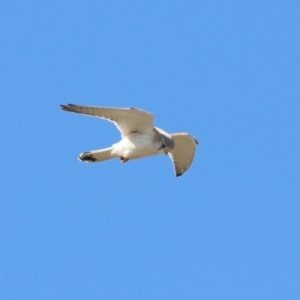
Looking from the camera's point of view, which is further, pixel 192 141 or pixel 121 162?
pixel 192 141

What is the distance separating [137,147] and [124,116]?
24.8 inches

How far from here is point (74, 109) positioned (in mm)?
19422

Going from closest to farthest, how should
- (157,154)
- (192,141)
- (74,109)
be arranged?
(74,109), (157,154), (192,141)

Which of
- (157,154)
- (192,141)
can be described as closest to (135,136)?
(157,154)

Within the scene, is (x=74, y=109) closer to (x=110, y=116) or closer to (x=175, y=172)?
(x=110, y=116)

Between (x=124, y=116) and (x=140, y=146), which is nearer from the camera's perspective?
(x=124, y=116)

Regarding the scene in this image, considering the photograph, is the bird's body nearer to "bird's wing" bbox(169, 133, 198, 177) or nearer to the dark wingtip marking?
the dark wingtip marking

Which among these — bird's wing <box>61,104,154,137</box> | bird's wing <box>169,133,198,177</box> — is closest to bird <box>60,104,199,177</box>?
bird's wing <box>61,104,154,137</box>

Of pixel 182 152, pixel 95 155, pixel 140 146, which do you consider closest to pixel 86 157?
pixel 95 155

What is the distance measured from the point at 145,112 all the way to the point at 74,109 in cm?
148

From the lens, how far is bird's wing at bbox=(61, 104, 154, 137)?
1955cm

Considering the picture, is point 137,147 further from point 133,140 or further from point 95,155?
point 95,155

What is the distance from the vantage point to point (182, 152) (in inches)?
893

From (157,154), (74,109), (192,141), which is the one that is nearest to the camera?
(74,109)
